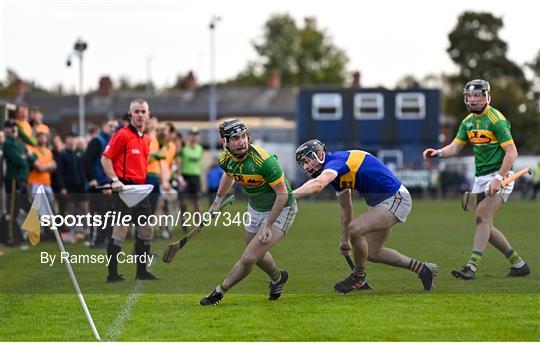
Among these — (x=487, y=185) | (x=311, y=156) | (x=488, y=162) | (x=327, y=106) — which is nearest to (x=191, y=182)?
(x=488, y=162)

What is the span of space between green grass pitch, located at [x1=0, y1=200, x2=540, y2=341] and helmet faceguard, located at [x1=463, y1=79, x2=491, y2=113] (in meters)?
1.26

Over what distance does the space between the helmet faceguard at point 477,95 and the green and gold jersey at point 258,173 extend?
8.55 ft

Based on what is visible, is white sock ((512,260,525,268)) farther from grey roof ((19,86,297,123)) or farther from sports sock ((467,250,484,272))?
grey roof ((19,86,297,123))

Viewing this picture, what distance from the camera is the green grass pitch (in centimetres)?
902

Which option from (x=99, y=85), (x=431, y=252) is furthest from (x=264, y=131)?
(x=431, y=252)

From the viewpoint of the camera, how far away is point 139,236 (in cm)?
1257

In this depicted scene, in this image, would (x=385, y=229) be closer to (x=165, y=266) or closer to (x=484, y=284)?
(x=484, y=284)

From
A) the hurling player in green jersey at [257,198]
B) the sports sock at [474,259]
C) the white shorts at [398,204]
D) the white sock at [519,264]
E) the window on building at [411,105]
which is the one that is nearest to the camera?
the hurling player in green jersey at [257,198]

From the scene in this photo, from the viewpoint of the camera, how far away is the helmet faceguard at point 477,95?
40.8 ft

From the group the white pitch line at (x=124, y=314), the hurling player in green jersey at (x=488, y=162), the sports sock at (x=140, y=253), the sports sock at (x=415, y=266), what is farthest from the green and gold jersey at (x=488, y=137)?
the white pitch line at (x=124, y=314)

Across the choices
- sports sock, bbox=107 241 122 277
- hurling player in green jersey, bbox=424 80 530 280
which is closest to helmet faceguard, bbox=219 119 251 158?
sports sock, bbox=107 241 122 277

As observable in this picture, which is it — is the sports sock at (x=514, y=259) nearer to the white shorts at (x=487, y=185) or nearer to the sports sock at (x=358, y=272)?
the white shorts at (x=487, y=185)

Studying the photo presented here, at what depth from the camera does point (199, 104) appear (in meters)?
87.8

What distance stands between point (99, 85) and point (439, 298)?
3224 inches
